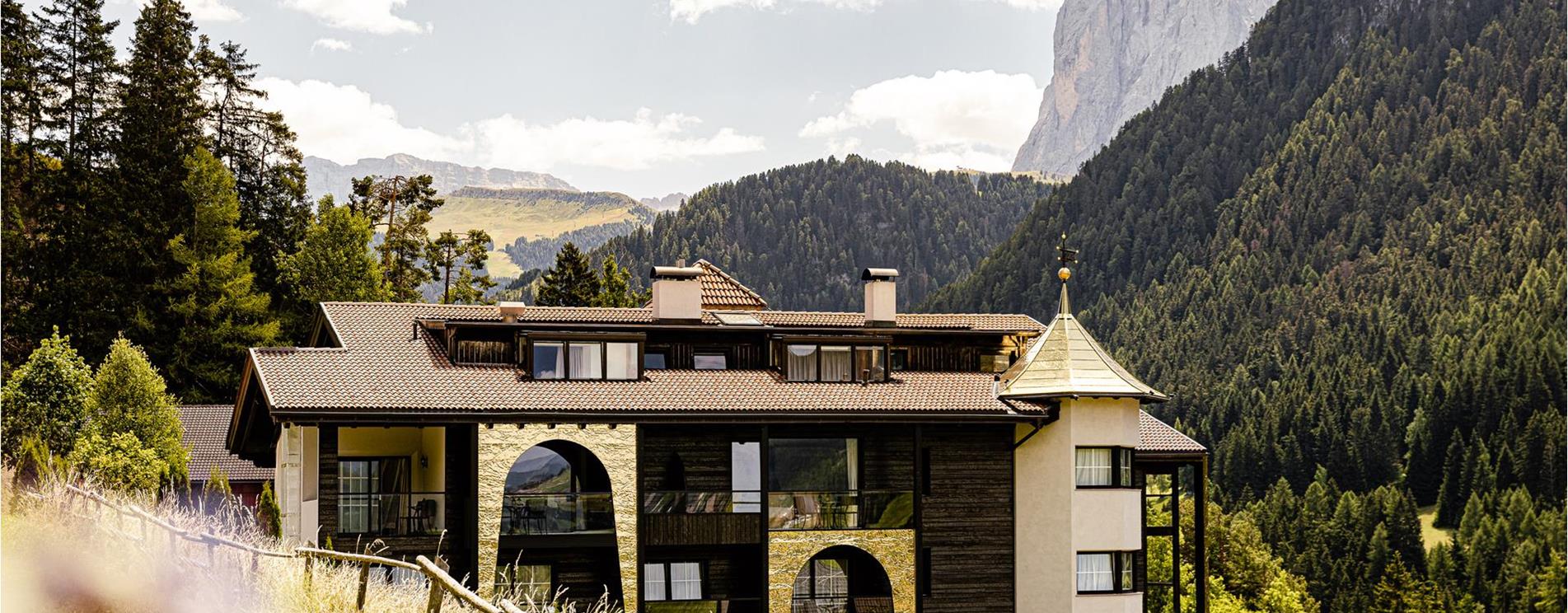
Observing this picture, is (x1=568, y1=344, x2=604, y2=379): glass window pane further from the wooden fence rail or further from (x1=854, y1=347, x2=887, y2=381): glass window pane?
the wooden fence rail

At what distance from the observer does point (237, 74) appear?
78312 millimetres

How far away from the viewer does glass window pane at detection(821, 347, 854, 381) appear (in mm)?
35531

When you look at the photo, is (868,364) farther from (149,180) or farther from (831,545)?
(149,180)

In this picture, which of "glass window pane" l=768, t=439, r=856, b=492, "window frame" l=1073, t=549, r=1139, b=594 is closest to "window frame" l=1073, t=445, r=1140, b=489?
"window frame" l=1073, t=549, r=1139, b=594

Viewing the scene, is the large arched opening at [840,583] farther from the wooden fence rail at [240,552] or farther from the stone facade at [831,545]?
the wooden fence rail at [240,552]

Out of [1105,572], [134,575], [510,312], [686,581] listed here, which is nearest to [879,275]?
[1105,572]

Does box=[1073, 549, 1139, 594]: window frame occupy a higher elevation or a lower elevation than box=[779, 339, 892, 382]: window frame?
lower

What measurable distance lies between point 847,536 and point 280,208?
47.1m

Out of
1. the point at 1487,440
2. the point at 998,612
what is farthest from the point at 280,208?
the point at 1487,440

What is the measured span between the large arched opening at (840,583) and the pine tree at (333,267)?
112ft

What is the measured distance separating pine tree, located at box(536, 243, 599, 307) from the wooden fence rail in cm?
6372

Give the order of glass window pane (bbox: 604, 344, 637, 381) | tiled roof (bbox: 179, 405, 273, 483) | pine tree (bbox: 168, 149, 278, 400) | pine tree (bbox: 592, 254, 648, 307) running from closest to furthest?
Answer: glass window pane (bbox: 604, 344, 637, 381), tiled roof (bbox: 179, 405, 273, 483), pine tree (bbox: 168, 149, 278, 400), pine tree (bbox: 592, 254, 648, 307)

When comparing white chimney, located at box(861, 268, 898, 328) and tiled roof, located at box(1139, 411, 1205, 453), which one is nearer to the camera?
tiled roof, located at box(1139, 411, 1205, 453)

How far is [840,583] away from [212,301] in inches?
1446
